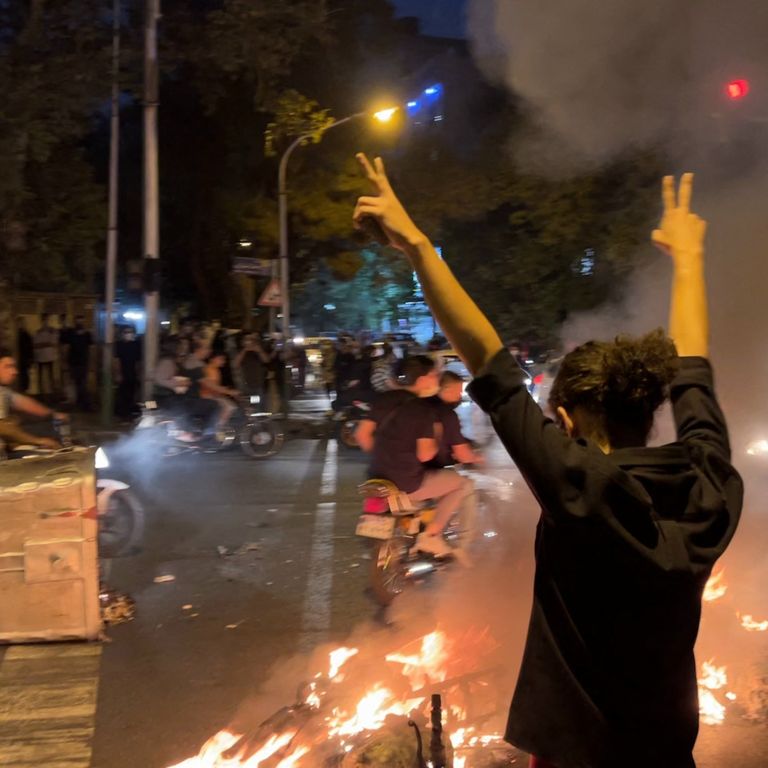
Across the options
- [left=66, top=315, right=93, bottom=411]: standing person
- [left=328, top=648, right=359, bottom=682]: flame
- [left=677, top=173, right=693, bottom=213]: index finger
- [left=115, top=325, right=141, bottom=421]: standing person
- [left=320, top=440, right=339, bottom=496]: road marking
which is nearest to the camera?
[left=677, top=173, right=693, bottom=213]: index finger

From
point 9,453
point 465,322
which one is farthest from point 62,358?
point 465,322

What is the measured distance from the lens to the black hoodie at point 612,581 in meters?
1.43

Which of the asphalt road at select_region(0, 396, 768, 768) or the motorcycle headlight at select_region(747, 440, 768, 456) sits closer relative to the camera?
the asphalt road at select_region(0, 396, 768, 768)

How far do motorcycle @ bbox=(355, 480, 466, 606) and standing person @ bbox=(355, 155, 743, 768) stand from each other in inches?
138

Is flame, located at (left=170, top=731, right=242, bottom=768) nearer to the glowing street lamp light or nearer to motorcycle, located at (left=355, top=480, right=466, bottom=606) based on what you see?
motorcycle, located at (left=355, top=480, right=466, bottom=606)

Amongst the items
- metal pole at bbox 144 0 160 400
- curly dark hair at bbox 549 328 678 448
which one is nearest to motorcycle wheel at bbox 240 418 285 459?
metal pole at bbox 144 0 160 400

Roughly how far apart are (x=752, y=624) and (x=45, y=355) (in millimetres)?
14146

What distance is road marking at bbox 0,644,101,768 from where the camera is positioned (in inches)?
143

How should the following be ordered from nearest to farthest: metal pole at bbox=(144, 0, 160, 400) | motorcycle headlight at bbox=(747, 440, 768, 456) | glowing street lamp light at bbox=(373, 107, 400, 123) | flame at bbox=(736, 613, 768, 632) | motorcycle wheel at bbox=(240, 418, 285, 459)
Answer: flame at bbox=(736, 613, 768, 632), motorcycle headlight at bbox=(747, 440, 768, 456), motorcycle wheel at bbox=(240, 418, 285, 459), metal pole at bbox=(144, 0, 160, 400), glowing street lamp light at bbox=(373, 107, 400, 123)

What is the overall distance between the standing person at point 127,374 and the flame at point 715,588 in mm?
10950

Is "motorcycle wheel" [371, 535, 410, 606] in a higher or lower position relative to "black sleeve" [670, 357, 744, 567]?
lower

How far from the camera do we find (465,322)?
1539mm

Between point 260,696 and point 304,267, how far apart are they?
21011mm

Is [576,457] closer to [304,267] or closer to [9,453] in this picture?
[9,453]
